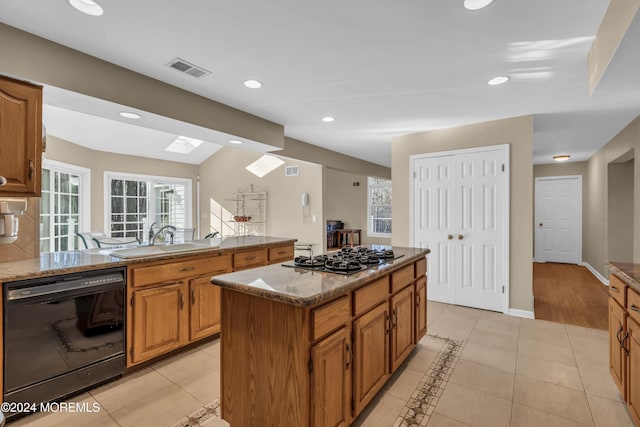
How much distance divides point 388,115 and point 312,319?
2.98 meters

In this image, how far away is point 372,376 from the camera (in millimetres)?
1954

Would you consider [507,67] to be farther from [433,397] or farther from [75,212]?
[75,212]

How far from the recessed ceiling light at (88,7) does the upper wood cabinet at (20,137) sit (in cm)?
63

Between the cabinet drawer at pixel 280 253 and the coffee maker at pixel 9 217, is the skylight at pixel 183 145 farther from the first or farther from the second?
the coffee maker at pixel 9 217

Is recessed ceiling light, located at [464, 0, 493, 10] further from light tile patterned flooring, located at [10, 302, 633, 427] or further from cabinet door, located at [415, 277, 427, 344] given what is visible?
light tile patterned flooring, located at [10, 302, 633, 427]

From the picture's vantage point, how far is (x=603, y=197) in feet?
18.0

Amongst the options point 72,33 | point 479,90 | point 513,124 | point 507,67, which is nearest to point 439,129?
point 513,124

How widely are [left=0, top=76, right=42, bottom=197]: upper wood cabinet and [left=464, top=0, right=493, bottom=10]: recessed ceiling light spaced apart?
269 cm

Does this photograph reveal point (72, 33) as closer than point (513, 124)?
Yes

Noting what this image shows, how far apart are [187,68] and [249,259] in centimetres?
183

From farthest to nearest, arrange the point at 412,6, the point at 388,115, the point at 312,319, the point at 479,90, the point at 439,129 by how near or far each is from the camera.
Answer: the point at 439,129, the point at 388,115, the point at 479,90, the point at 412,6, the point at 312,319

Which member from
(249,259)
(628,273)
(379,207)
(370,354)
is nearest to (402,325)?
(370,354)

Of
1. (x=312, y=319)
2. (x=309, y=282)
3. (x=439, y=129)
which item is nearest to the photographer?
(x=312, y=319)

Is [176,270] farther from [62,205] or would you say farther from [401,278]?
[62,205]
